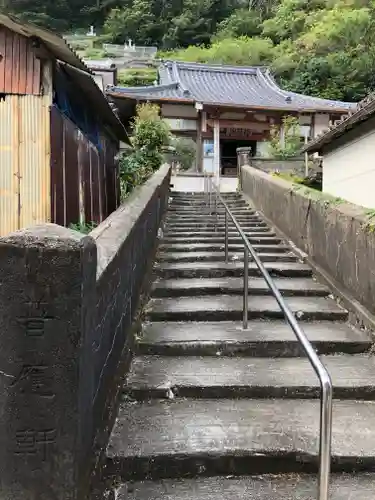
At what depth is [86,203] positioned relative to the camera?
28.7ft

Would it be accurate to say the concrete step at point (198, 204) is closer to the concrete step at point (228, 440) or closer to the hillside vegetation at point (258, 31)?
the concrete step at point (228, 440)

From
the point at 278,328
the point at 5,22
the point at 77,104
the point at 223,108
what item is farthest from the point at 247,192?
the point at 223,108

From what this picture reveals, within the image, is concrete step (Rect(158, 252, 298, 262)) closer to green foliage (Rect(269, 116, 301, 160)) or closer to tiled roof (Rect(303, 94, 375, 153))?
tiled roof (Rect(303, 94, 375, 153))

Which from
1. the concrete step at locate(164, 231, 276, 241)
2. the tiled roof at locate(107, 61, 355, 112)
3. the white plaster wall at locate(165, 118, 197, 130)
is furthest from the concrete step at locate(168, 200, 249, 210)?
the white plaster wall at locate(165, 118, 197, 130)

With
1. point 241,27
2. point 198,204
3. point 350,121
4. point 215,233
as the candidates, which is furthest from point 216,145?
point 241,27

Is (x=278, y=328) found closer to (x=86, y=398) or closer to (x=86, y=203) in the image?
(x=86, y=398)

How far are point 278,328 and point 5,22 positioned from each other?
4994mm

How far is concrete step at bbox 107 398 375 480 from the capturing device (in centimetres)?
268

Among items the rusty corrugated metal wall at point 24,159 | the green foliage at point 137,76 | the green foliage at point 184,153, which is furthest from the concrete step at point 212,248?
the green foliage at point 137,76

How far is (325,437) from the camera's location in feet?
6.14

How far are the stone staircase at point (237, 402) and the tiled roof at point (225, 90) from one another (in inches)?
619

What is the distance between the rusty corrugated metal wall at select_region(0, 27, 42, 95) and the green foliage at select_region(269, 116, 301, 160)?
45.5 feet

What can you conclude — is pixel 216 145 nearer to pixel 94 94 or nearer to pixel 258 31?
pixel 94 94

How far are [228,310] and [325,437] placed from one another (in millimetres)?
2865
